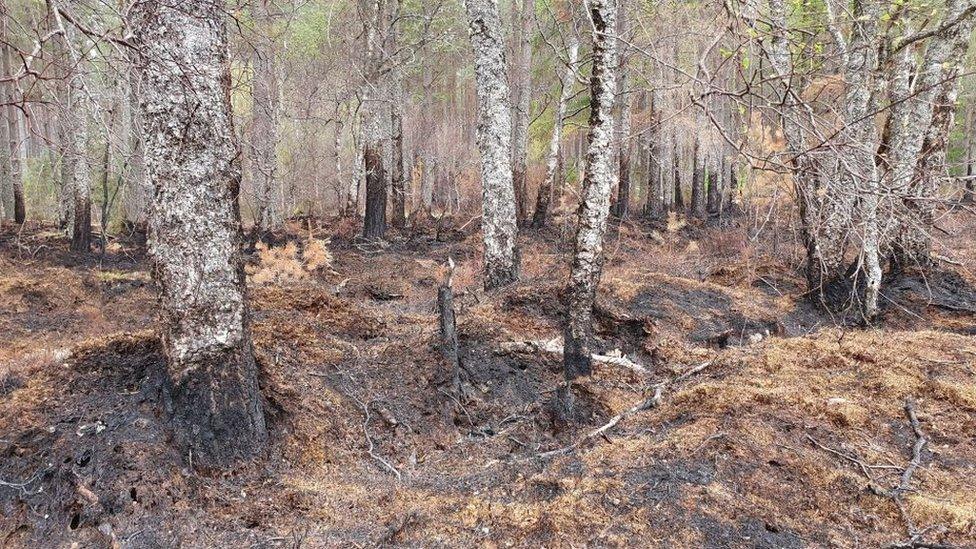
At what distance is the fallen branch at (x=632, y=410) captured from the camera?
12.7 feet

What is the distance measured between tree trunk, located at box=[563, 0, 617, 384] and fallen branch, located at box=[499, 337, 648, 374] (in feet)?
1.98

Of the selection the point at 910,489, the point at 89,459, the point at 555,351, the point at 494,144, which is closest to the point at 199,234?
the point at 89,459

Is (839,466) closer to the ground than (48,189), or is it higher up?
closer to the ground

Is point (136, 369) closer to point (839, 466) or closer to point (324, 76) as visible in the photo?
point (839, 466)

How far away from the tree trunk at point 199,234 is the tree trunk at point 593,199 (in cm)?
239

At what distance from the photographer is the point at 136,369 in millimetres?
3910

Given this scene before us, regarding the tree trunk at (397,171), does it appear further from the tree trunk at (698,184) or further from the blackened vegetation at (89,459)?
the blackened vegetation at (89,459)

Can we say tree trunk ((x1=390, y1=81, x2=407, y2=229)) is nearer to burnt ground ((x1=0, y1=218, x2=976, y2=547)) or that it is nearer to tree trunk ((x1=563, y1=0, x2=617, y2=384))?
burnt ground ((x1=0, y1=218, x2=976, y2=547))

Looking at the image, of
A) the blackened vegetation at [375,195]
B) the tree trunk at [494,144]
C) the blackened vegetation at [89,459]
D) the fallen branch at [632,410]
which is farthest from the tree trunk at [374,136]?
the blackened vegetation at [89,459]

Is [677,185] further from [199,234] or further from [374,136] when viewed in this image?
[199,234]

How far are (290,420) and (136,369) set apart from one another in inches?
41.5

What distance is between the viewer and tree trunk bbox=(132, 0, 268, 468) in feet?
10.8

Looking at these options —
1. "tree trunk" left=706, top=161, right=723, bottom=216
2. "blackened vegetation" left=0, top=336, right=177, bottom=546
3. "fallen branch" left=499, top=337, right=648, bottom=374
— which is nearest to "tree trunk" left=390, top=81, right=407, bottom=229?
"fallen branch" left=499, top=337, right=648, bottom=374

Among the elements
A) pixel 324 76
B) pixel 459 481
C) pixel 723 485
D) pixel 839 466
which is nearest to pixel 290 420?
pixel 459 481
